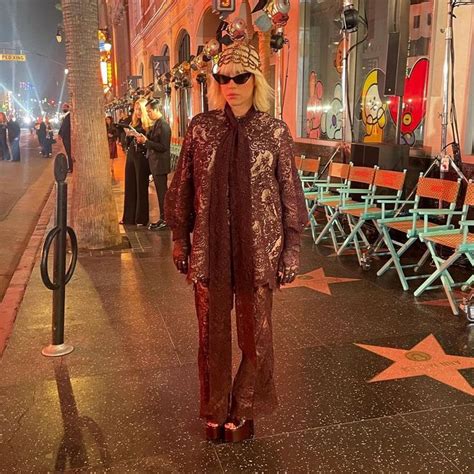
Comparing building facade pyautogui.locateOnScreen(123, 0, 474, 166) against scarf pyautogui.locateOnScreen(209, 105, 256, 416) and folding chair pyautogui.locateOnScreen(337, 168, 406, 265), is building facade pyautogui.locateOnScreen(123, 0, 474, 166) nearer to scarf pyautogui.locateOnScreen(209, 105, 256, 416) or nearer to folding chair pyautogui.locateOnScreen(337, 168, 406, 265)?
folding chair pyautogui.locateOnScreen(337, 168, 406, 265)

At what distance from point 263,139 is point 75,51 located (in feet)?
16.0

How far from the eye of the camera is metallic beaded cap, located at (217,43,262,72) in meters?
2.50

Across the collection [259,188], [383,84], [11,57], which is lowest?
[259,188]

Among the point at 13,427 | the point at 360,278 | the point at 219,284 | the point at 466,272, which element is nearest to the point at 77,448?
the point at 13,427

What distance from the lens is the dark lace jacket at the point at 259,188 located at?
2.50 metres

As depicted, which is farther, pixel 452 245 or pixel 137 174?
pixel 137 174

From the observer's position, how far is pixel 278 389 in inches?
133

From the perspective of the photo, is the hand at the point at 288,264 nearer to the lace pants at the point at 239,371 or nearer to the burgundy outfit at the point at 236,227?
the burgundy outfit at the point at 236,227

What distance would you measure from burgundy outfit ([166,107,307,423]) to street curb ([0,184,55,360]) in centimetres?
211

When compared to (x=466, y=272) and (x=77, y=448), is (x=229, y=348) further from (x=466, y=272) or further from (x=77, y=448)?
(x=466, y=272)

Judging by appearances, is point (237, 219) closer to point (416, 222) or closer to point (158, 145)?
point (416, 222)

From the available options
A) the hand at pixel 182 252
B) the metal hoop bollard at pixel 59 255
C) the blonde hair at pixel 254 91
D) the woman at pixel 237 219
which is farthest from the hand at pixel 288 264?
the metal hoop bollard at pixel 59 255

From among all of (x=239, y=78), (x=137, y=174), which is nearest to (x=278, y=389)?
(x=239, y=78)

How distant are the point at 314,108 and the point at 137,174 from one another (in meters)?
3.82
